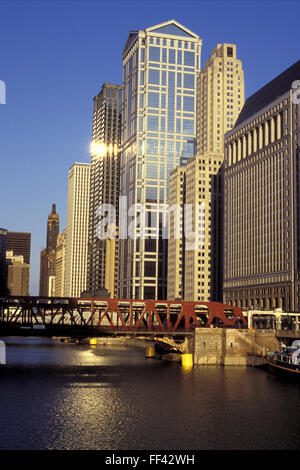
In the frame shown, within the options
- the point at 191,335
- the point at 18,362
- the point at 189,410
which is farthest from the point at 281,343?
the point at 189,410

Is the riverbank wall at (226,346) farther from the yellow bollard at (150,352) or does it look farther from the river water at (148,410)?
the yellow bollard at (150,352)

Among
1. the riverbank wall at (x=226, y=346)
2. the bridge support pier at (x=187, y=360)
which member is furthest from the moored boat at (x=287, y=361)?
the bridge support pier at (x=187, y=360)

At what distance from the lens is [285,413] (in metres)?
75.6

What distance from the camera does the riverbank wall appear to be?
137m

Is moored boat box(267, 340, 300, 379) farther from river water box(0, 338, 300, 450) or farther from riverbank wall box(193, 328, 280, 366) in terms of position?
riverbank wall box(193, 328, 280, 366)

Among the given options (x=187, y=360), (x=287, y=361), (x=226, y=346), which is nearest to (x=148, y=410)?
(x=287, y=361)

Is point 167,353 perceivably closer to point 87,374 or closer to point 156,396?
point 87,374

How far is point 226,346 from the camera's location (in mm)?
137625

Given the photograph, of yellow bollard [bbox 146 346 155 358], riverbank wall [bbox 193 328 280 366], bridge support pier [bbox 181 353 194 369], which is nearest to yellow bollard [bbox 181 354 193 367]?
bridge support pier [bbox 181 353 194 369]

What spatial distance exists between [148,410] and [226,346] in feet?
207

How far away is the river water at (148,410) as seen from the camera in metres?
60.7

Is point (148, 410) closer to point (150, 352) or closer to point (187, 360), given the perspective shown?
point (187, 360)

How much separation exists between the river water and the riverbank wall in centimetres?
1504
